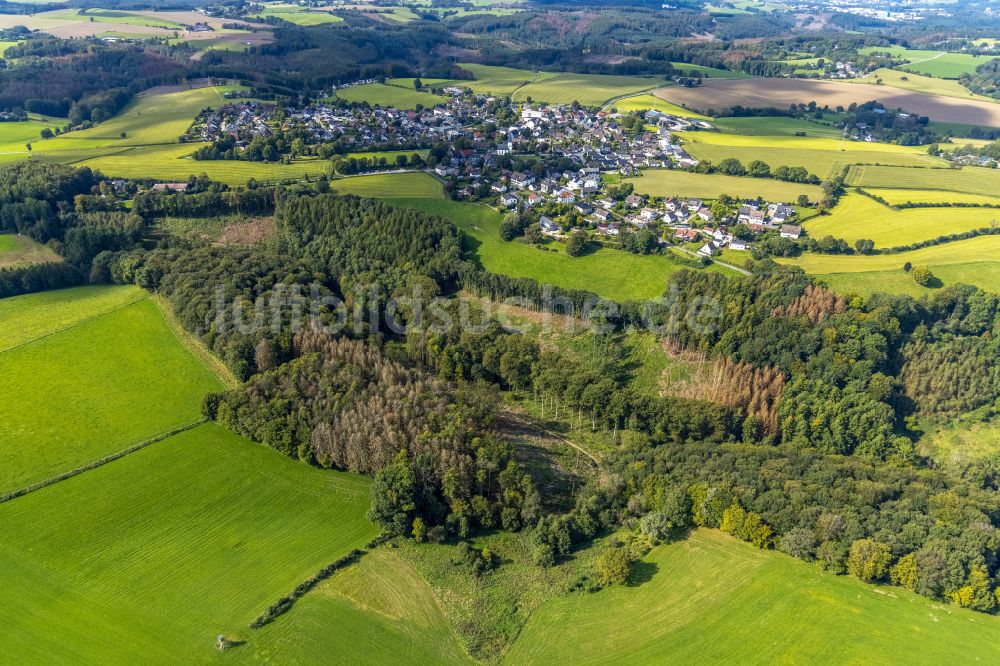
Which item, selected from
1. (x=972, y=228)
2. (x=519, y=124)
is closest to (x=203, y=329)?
(x=519, y=124)

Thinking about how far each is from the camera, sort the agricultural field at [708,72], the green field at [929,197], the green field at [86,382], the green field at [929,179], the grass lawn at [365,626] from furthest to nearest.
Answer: the agricultural field at [708,72] → the green field at [929,179] → the green field at [929,197] → the green field at [86,382] → the grass lawn at [365,626]

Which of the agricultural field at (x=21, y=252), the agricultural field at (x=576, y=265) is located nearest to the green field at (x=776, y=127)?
the agricultural field at (x=576, y=265)

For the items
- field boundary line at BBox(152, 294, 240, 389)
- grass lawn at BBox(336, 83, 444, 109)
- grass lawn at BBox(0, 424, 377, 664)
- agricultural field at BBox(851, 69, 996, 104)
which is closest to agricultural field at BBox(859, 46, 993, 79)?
agricultural field at BBox(851, 69, 996, 104)

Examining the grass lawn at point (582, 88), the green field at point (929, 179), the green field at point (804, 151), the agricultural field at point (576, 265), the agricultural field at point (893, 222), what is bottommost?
the agricultural field at point (576, 265)

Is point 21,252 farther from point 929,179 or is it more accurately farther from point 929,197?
point 929,179

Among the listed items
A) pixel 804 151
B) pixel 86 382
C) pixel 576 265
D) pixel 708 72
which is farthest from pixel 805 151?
pixel 86 382

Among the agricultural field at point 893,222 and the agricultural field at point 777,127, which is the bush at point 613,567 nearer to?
the agricultural field at point 893,222
